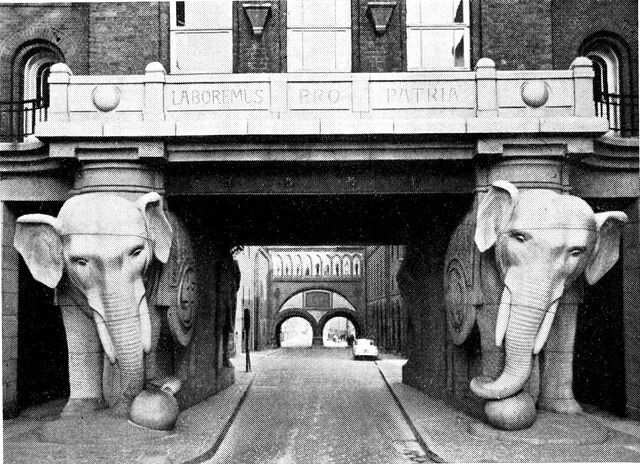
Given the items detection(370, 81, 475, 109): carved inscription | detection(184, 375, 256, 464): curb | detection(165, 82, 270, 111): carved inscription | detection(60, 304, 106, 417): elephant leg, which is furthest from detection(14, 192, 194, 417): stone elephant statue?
detection(370, 81, 475, 109): carved inscription

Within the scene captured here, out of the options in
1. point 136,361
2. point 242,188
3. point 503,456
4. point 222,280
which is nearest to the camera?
point 503,456

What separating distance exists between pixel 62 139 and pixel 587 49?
11650 millimetres

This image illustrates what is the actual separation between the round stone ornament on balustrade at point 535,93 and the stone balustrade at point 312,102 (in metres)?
0.02

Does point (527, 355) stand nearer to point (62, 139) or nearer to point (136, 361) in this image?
point (136, 361)

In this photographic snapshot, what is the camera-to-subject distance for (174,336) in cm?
1419

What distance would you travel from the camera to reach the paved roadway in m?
12.3

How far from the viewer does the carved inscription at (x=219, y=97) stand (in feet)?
43.9

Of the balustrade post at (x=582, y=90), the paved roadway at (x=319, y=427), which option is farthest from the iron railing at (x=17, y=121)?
the balustrade post at (x=582, y=90)

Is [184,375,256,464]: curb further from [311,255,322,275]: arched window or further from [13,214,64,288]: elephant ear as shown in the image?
[311,255,322,275]: arched window

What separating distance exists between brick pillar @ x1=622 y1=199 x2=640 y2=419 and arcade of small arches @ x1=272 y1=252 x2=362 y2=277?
47.9 m

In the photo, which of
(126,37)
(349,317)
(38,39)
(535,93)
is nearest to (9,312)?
(126,37)

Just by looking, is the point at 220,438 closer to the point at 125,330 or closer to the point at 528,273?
the point at 125,330

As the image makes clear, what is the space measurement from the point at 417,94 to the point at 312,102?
174 cm

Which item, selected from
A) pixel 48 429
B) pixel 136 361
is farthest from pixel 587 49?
pixel 48 429
